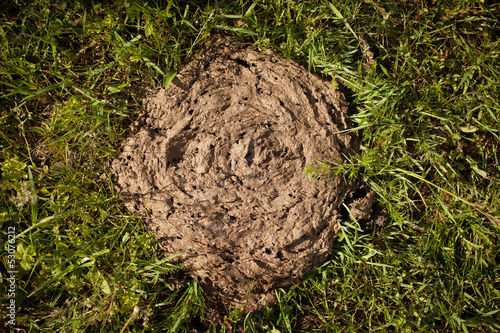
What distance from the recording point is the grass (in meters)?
2.35

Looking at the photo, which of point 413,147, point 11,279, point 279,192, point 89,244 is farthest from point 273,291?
point 11,279

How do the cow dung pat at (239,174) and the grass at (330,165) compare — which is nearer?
A: the cow dung pat at (239,174)

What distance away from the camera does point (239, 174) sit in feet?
7.00

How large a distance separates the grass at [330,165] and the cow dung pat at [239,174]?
6.6 inches

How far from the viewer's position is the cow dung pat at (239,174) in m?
2.15

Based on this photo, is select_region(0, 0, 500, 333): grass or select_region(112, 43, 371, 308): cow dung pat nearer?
select_region(112, 43, 371, 308): cow dung pat

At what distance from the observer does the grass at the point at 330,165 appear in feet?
7.70

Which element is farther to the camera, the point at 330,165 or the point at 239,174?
the point at 330,165

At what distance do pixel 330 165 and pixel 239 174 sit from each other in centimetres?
70

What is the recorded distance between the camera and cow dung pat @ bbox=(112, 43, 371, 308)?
2148 millimetres

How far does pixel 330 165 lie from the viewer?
2.24 metres

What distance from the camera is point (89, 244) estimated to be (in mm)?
2355

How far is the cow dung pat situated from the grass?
0.17 metres

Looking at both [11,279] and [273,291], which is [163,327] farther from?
[11,279]
